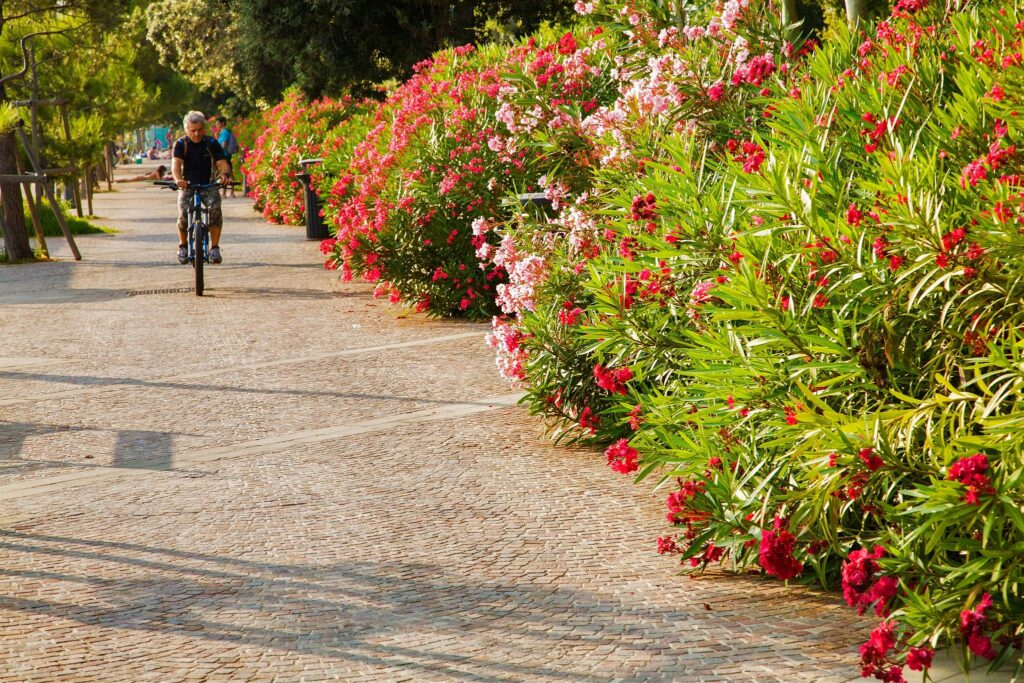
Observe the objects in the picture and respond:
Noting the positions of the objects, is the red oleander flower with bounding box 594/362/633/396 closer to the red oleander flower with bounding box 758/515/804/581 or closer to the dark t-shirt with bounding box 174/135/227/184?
the red oleander flower with bounding box 758/515/804/581

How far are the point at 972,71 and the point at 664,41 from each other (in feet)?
8.58

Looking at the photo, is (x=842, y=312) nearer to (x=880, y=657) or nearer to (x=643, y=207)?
(x=880, y=657)

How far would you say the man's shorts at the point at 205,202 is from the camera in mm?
14664

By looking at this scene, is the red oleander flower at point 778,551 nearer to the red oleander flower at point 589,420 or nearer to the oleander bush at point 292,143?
the red oleander flower at point 589,420

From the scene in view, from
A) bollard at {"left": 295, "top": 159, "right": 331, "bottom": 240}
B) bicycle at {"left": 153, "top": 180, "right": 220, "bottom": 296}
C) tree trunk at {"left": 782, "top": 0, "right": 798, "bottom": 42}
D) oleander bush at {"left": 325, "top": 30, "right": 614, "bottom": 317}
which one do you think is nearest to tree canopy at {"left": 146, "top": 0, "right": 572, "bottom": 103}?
bollard at {"left": 295, "top": 159, "right": 331, "bottom": 240}

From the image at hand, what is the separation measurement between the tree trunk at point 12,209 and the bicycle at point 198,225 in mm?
5223

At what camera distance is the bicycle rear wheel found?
13.9 metres

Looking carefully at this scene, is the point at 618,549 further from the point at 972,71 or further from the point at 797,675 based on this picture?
the point at 972,71

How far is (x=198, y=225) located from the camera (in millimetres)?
14234

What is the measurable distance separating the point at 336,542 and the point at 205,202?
33.9ft

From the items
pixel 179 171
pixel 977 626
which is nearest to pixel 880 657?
pixel 977 626

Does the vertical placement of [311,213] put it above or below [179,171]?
below

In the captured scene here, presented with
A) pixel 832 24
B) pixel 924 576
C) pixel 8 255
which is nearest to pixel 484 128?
pixel 832 24

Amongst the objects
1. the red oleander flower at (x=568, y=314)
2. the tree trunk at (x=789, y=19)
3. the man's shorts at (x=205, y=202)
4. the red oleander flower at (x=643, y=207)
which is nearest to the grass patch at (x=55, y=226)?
the man's shorts at (x=205, y=202)
